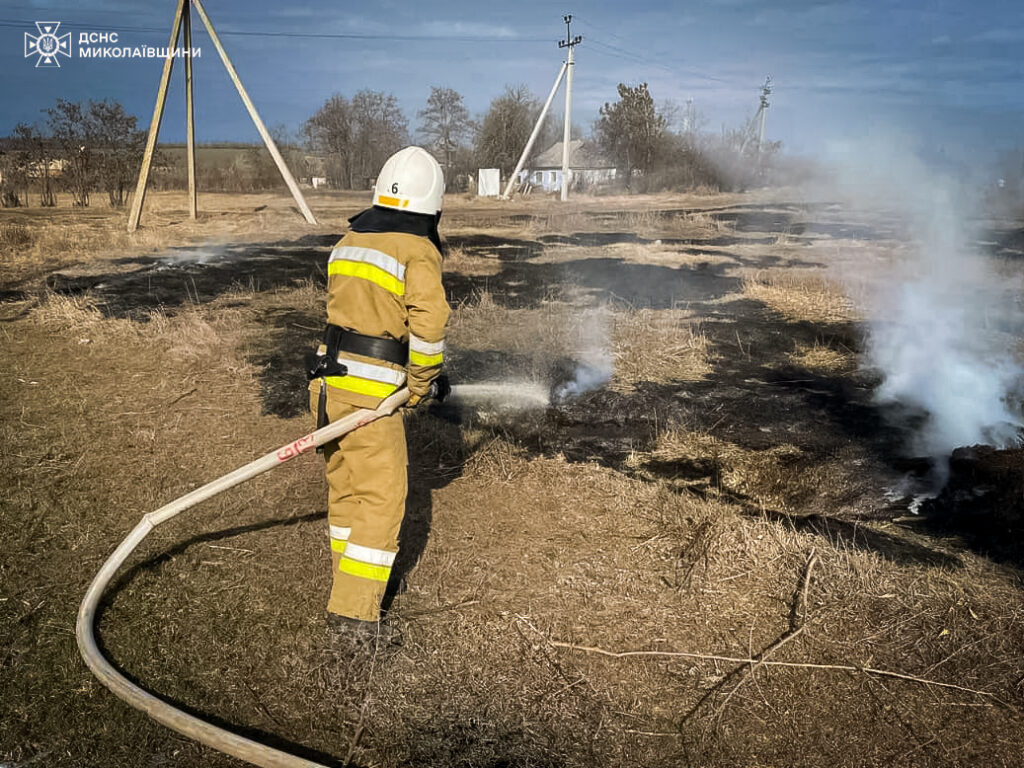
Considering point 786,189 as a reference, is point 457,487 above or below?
below

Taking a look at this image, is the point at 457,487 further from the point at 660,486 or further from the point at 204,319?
the point at 204,319

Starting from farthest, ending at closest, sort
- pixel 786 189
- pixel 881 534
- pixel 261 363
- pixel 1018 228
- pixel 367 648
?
pixel 786 189
pixel 1018 228
pixel 261 363
pixel 881 534
pixel 367 648

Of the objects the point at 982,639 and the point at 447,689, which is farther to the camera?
the point at 982,639

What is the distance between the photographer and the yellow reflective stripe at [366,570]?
2891 mm

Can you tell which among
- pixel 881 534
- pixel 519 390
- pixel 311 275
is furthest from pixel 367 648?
pixel 311 275

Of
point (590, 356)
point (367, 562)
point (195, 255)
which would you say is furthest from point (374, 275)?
point (195, 255)

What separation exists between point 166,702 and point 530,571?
1661 mm

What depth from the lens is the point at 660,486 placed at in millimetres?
4543

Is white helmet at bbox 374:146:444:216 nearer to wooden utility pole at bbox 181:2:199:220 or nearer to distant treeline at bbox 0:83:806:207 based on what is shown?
wooden utility pole at bbox 181:2:199:220

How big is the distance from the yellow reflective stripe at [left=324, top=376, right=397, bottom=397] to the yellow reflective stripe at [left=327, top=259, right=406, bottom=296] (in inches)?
15.2

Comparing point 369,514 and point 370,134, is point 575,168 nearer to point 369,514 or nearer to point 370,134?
point 370,134

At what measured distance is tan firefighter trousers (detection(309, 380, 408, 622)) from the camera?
2.88m

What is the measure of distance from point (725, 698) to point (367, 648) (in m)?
1.42

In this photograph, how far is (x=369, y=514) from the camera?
289 cm
